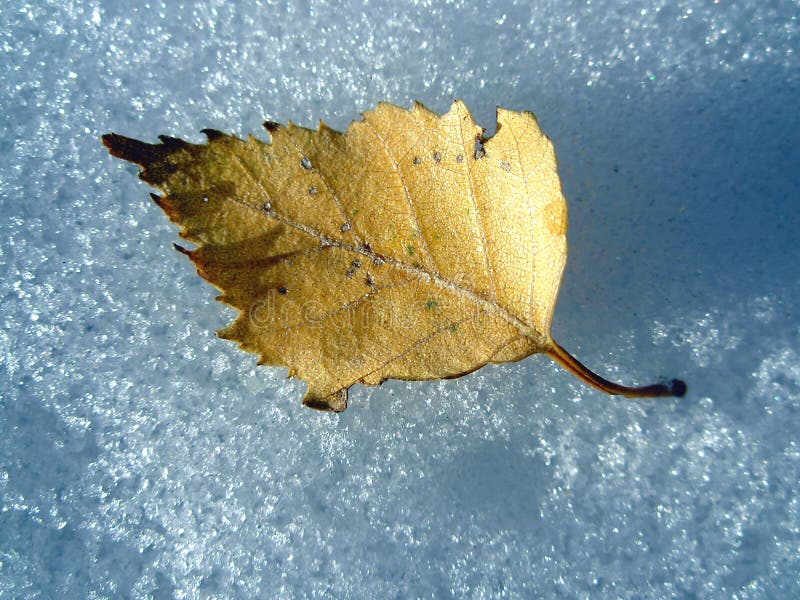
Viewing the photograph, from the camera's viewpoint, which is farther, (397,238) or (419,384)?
(419,384)

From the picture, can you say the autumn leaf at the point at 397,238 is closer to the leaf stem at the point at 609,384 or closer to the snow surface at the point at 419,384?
the leaf stem at the point at 609,384

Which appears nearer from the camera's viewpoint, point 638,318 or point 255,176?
point 255,176

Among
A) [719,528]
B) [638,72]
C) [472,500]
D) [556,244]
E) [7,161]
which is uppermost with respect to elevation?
[7,161]

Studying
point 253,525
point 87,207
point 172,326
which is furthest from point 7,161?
point 253,525

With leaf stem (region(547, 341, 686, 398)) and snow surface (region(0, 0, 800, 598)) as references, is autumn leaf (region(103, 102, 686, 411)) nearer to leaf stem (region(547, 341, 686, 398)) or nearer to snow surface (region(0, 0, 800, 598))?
leaf stem (region(547, 341, 686, 398))

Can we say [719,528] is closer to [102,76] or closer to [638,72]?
[638,72]

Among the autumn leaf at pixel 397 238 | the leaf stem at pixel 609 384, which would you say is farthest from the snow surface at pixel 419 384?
the autumn leaf at pixel 397 238
